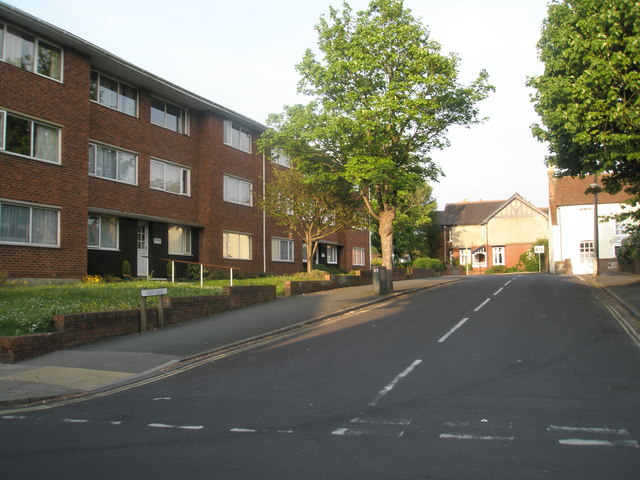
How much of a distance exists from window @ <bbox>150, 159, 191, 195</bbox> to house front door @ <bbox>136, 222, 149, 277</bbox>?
192 cm

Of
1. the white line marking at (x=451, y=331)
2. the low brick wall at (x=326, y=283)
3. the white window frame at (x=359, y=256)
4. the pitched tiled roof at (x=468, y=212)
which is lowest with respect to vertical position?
the white line marking at (x=451, y=331)

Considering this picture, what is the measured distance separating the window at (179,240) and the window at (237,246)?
2.08m

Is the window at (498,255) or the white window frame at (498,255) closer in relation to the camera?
the white window frame at (498,255)

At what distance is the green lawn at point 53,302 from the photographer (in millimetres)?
12258

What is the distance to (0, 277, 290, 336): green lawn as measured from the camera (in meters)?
12.3

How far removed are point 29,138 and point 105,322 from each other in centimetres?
964

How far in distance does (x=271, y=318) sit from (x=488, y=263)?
6037 centimetres

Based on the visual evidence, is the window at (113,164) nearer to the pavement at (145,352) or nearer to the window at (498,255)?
the pavement at (145,352)

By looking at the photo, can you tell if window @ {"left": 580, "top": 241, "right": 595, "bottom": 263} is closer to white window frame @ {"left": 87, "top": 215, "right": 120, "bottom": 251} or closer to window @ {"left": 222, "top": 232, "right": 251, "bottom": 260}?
window @ {"left": 222, "top": 232, "right": 251, "bottom": 260}

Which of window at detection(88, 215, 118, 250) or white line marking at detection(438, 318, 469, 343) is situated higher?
window at detection(88, 215, 118, 250)

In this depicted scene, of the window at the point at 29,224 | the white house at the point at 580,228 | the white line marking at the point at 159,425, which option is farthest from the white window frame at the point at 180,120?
the white house at the point at 580,228

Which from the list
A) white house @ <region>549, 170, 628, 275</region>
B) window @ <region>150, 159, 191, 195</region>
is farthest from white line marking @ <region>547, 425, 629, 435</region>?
white house @ <region>549, 170, 628, 275</region>

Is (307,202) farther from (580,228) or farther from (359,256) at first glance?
(580,228)

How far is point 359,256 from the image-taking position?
46500mm
